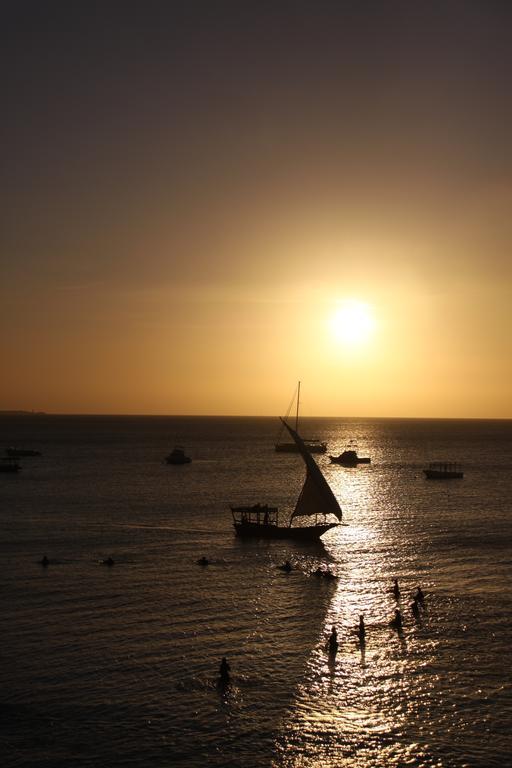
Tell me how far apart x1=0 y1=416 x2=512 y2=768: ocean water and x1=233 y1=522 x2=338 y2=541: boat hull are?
199 centimetres

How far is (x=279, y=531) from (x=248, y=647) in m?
34.2

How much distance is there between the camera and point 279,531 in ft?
238

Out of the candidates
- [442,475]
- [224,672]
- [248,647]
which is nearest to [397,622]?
[248,647]

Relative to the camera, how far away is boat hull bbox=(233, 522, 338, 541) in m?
70.6

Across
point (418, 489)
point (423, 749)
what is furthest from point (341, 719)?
point (418, 489)

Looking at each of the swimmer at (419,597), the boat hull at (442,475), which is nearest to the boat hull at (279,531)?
the swimmer at (419,597)

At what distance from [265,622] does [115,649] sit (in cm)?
969

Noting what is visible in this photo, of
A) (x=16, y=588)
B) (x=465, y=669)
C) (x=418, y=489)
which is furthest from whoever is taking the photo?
(x=418, y=489)

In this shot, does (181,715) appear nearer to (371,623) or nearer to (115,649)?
(115,649)

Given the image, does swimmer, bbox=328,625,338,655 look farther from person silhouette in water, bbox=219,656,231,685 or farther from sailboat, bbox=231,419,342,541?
sailboat, bbox=231,419,342,541

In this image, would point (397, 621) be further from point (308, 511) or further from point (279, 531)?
point (308, 511)

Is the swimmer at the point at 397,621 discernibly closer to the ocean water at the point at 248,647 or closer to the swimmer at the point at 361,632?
the ocean water at the point at 248,647

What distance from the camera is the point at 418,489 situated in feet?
396

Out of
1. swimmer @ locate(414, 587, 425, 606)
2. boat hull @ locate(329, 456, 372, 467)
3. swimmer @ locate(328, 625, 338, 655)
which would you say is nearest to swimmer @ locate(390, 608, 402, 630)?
swimmer @ locate(414, 587, 425, 606)
